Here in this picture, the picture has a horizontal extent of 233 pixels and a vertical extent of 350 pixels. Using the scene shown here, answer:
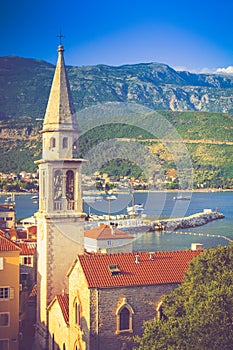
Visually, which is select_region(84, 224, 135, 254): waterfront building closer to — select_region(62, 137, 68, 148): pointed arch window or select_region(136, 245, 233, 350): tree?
select_region(62, 137, 68, 148): pointed arch window

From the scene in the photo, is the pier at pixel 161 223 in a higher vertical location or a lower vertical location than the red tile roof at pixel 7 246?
lower

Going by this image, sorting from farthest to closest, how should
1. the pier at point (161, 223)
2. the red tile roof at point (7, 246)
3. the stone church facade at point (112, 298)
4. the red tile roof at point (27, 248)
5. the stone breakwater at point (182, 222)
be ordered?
the stone breakwater at point (182, 222)
the pier at point (161, 223)
the red tile roof at point (27, 248)
the red tile roof at point (7, 246)
the stone church facade at point (112, 298)

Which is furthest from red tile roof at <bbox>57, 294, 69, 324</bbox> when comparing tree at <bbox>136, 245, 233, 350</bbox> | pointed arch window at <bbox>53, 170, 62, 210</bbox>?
tree at <bbox>136, 245, 233, 350</bbox>

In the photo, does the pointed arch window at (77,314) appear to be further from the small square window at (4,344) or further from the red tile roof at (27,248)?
the red tile roof at (27,248)

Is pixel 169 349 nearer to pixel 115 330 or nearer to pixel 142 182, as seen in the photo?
pixel 115 330

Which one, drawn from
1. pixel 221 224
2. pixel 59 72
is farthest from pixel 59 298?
pixel 221 224

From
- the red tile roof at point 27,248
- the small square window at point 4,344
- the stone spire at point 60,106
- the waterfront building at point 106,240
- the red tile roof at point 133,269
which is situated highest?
the stone spire at point 60,106

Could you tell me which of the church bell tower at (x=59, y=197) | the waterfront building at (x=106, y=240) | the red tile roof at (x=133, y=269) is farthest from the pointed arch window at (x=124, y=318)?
the waterfront building at (x=106, y=240)
